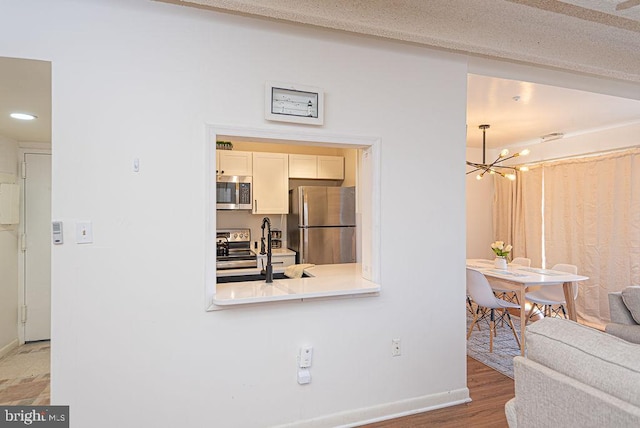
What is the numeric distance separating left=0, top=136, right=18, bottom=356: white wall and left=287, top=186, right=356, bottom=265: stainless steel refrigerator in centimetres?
282

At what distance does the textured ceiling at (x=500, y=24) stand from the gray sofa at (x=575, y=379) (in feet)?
5.16

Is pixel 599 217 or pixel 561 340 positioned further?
pixel 599 217

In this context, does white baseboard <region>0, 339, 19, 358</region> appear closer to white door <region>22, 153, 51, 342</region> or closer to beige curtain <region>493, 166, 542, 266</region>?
white door <region>22, 153, 51, 342</region>

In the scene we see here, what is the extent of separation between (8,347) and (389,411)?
11.7ft

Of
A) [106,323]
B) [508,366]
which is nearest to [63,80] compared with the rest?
[106,323]

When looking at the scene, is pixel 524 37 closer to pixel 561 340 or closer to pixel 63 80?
pixel 561 340

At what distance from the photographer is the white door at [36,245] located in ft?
12.0

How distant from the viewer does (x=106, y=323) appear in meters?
1.84

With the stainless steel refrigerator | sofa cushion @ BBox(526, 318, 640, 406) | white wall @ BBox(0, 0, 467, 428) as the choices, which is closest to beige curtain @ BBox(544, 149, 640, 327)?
the stainless steel refrigerator

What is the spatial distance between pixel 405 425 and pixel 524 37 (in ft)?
8.22

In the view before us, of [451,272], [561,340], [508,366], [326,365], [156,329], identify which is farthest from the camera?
[508,366]

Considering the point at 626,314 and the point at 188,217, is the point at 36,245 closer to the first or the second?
the point at 188,217

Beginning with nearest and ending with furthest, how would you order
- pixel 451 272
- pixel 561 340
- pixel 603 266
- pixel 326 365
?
pixel 561 340
pixel 326 365
pixel 451 272
pixel 603 266

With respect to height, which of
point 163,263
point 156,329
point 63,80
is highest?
point 63,80
